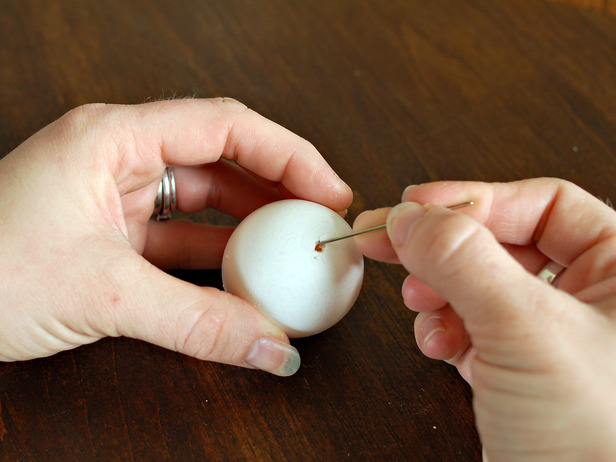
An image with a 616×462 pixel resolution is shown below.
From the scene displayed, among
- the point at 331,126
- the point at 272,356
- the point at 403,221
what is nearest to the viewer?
the point at 403,221

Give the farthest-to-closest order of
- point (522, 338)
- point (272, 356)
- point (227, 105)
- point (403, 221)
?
point (227, 105)
point (272, 356)
point (403, 221)
point (522, 338)

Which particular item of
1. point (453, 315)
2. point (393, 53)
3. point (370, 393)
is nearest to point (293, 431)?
point (370, 393)

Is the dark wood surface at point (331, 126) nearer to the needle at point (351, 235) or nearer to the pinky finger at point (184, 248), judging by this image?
the pinky finger at point (184, 248)

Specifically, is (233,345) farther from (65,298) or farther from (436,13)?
(436,13)

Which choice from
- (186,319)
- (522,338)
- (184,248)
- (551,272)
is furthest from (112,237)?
(551,272)

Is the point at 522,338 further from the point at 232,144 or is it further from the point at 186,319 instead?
the point at 232,144

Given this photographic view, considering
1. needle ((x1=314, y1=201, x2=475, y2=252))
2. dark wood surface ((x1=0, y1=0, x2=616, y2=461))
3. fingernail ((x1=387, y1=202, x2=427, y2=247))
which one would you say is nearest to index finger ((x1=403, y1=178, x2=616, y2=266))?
needle ((x1=314, y1=201, x2=475, y2=252))

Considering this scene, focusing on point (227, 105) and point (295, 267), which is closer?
point (295, 267)
